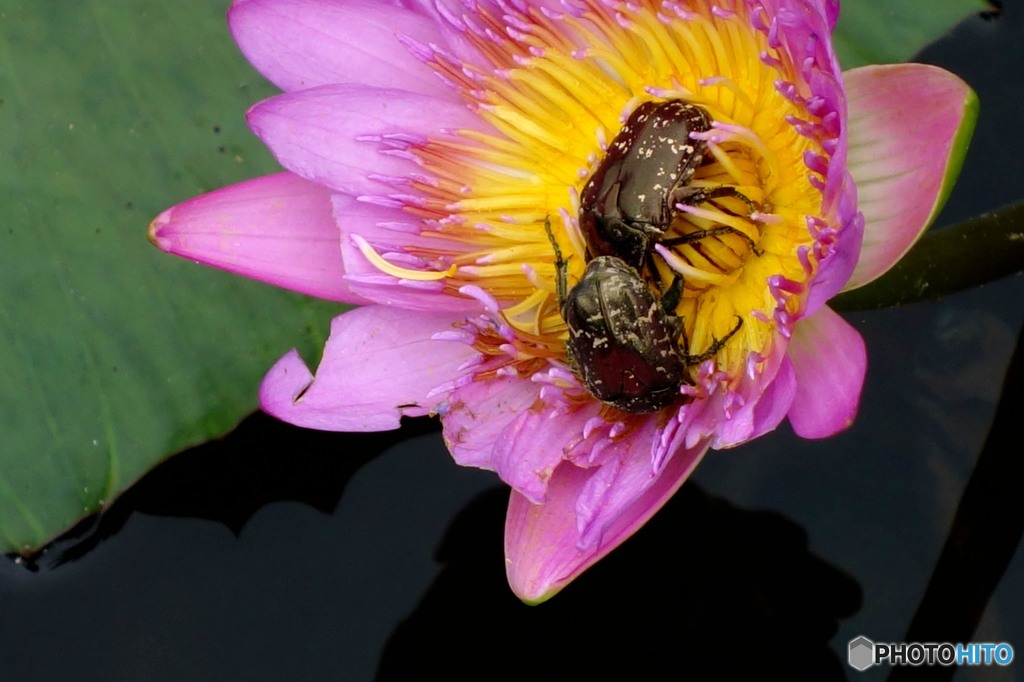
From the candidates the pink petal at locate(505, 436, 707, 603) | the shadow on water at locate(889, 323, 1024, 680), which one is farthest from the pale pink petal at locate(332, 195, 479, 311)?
the shadow on water at locate(889, 323, 1024, 680)

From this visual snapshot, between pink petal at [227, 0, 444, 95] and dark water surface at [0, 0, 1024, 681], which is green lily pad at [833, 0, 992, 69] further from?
pink petal at [227, 0, 444, 95]

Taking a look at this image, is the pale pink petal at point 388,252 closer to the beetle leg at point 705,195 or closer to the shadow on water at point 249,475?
the beetle leg at point 705,195

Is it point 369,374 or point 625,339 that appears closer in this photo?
point 625,339

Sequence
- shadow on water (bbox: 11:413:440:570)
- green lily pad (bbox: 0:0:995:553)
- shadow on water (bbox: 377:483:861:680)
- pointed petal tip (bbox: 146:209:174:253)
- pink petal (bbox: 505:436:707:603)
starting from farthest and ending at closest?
shadow on water (bbox: 11:413:440:570), shadow on water (bbox: 377:483:861:680), green lily pad (bbox: 0:0:995:553), pointed petal tip (bbox: 146:209:174:253), pink petal (bbox: 505:436:707:603)

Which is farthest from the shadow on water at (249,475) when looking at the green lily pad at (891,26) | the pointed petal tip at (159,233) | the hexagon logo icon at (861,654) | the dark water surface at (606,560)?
the green lily pad at (891,26)

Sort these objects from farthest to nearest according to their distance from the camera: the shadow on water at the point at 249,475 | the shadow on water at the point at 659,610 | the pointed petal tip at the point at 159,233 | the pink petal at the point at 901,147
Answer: the shadow on water at the point at 249,475 → the shadow on water at the point at 659,610 → the pointed petal tip at the point at 159,233 → the pink petal at the point at 901,147

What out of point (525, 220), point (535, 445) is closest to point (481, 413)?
point (535, 445)

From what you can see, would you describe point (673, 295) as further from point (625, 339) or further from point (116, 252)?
point (116, 252)

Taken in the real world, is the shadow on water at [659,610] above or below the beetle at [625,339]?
below
